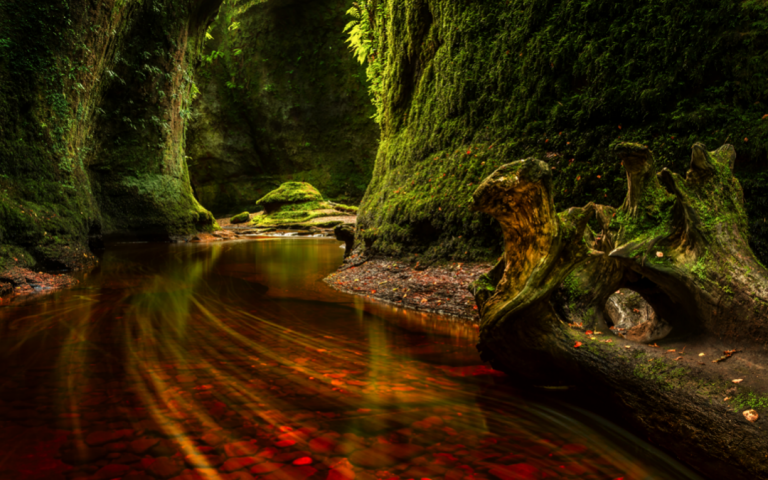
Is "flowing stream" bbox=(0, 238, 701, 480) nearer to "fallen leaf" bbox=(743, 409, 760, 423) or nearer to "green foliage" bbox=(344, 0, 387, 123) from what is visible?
"fallen leaf" bbox=(743, 409, 760, 423)

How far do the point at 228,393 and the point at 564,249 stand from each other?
2078 mm

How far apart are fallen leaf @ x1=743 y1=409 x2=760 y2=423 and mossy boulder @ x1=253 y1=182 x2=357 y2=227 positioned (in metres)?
18.8

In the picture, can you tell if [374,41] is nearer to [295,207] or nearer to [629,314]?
[629,314]

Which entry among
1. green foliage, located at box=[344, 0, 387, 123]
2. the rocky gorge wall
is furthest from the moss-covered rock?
the rocky gorge wall

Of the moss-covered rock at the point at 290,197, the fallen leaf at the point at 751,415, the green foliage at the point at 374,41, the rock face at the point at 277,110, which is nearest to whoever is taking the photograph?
the fallen leaf at the point at 751,415

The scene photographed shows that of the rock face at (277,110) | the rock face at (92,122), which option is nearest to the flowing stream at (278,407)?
the rock face at (92,122)

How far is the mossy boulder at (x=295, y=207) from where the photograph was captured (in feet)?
65.7

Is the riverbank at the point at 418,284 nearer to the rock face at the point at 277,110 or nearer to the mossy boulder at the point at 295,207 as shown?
the mossy boulder at the point at 295,207

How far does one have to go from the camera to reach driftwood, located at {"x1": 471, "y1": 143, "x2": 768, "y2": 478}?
70.5 inches

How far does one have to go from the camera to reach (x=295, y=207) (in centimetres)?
2078

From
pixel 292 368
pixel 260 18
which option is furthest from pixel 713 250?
pixel 260 18

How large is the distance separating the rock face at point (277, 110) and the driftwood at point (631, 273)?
85.9 feet

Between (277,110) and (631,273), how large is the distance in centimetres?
3007

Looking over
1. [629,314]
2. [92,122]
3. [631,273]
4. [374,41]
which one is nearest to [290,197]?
[92,122]
